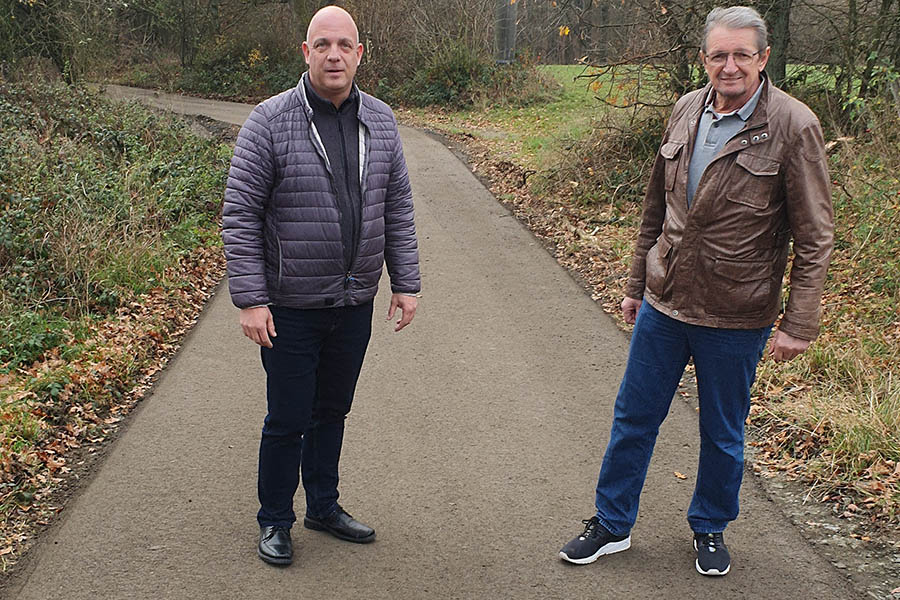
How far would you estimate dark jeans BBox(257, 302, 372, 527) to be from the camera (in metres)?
3.98

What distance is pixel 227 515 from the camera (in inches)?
185

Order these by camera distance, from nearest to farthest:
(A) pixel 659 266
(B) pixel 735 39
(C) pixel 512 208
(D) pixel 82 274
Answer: (B) pixel 735 39, (A) pixel 659 266, (D) pixel 82 274, (C) pixel 512 208

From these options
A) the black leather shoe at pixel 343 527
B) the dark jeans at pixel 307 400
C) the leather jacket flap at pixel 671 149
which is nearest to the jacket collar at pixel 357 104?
the dark jeans at pixel 307 400

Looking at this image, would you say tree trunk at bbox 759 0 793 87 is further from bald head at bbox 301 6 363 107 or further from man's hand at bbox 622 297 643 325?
bald head at bbox 301 6 363 107

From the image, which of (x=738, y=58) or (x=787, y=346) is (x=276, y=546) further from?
(x=738, y=58)

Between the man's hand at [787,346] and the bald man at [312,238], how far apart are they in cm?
161

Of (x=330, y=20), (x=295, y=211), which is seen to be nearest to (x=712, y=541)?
(x=295, y=211)

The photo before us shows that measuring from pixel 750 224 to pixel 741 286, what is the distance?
26 centimetres

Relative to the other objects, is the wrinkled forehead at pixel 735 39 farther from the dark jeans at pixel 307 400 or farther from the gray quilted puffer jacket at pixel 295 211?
the dark jeans at pixel 307 400

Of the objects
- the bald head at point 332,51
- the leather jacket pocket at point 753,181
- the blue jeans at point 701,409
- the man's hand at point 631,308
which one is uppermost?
the bald head at point 332,51

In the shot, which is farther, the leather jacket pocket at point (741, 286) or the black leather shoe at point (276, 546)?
the black leather shoe at point (276, 546)

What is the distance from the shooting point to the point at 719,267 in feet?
12.7

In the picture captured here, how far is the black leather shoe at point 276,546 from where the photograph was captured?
165 inches

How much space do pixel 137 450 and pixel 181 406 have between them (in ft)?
2.44
